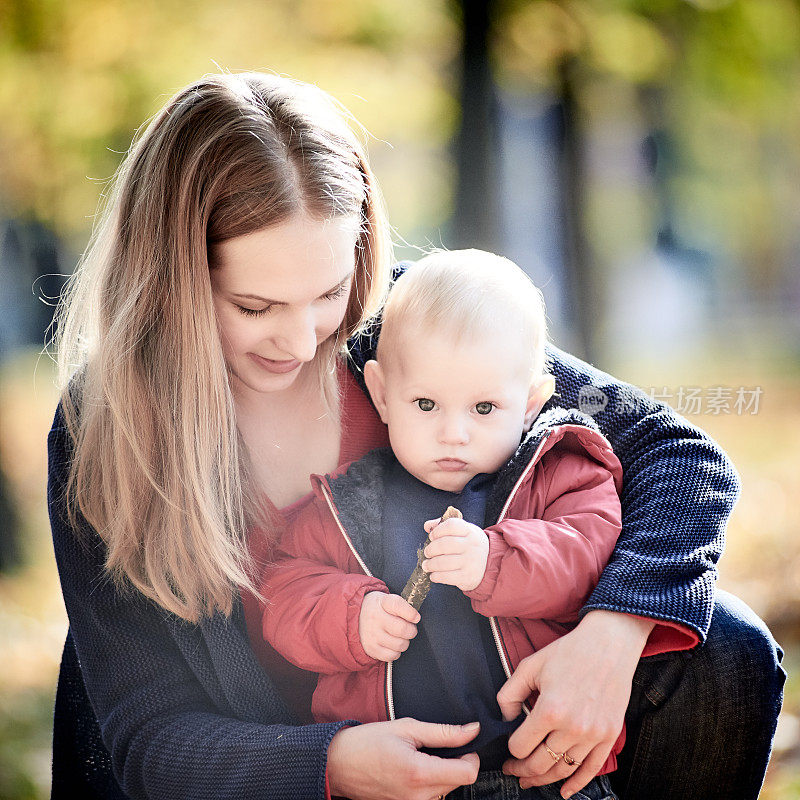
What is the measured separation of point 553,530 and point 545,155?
4.46m

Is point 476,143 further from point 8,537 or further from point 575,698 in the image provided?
point 575,698

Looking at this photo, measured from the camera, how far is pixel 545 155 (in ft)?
18.1

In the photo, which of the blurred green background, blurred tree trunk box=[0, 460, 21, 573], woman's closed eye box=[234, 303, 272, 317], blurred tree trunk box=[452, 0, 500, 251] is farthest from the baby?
blurred tree trunk box=[0, 460, 21, 573]

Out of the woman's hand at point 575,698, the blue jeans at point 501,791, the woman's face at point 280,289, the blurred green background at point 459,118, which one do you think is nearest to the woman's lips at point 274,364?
the woman's face at point 280,289

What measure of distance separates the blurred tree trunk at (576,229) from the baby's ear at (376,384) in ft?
10.6

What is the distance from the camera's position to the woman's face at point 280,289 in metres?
1.49

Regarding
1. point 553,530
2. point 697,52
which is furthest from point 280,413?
point 697,52

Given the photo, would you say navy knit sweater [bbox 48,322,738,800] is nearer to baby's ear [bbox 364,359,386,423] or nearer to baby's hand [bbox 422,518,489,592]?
baby's hand [bbox 422,518,489,592]

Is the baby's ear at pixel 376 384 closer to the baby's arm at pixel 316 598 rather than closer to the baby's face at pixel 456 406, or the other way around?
the baby's face at pixel 456 406

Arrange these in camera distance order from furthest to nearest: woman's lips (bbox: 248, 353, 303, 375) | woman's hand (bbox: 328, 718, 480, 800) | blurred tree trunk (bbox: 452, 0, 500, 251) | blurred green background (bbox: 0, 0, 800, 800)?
blurred tree trunk (bbox: 452, 0, 500, 251), blurred green background (bbox: 0, 0, 800, 800), woman's lips (bbox: 248, 353, 303, 375), woman's hand (bbox: 328, 718, 480, 800)

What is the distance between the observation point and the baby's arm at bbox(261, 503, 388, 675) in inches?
55.2

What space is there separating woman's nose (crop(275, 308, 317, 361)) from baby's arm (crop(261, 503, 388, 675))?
28cm

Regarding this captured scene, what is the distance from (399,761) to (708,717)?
549 mm

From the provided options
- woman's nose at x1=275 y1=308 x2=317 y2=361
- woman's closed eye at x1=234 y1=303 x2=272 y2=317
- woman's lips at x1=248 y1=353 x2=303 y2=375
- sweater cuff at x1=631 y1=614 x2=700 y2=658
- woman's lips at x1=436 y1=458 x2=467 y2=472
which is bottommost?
sweater cuff at x1=631 y1=614 x2=700 y2=658
